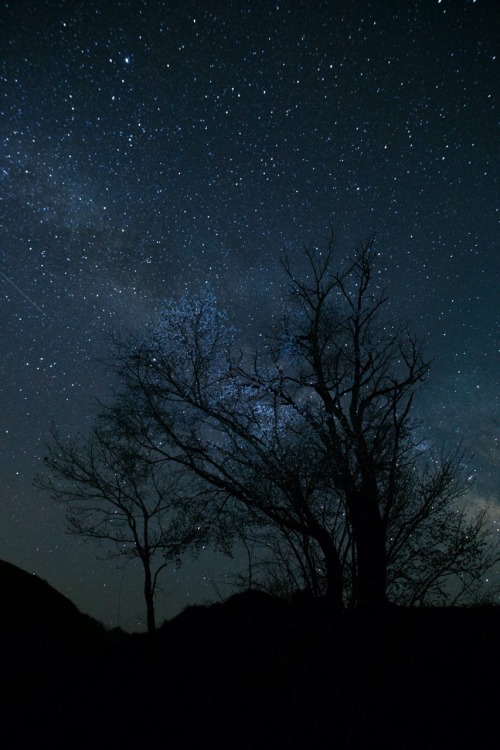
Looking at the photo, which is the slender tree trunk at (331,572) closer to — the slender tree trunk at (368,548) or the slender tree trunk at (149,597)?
the slender tree trunk at (368,548)

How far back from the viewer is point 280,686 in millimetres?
6055

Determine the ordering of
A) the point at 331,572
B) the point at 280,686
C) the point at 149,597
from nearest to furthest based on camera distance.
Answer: the point at 280,686
the point at 331,572
the point at 149,597

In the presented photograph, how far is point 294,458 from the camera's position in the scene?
11.1m

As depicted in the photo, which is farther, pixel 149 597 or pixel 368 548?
pixel 149 597

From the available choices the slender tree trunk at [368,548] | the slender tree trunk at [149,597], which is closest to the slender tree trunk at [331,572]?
the slender tree trunk at [368,548]

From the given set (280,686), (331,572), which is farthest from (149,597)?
(280,686)

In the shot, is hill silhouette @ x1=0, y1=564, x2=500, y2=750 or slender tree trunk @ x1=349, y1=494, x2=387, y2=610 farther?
slender tree trunk @ x1=349, y1=494, x2=387, y2=610

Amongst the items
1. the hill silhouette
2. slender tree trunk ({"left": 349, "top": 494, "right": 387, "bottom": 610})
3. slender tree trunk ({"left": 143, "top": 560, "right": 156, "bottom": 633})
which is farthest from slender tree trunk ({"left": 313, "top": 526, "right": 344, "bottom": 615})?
slender tree trunk ({"left": 143, "top": 560, "right": 156, "bottom": 633})

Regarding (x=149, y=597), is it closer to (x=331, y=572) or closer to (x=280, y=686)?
(x=331, y=572)

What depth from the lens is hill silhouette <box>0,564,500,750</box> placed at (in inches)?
195

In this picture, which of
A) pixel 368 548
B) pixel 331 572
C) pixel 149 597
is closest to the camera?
pixel 331 572

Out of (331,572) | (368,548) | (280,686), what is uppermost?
(368,548)

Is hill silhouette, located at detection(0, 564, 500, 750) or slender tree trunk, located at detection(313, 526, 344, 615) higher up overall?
slender tree trunk, located at detection(313, 526, 344, 615)

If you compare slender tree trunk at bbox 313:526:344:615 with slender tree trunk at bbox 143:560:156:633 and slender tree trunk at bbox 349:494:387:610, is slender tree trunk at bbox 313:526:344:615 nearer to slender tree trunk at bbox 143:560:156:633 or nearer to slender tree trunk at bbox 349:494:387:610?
slender tree trunk at bbox 349:494:387:610
